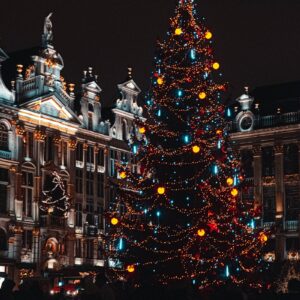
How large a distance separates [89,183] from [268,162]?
11.3 meters

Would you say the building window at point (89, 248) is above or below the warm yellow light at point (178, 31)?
below

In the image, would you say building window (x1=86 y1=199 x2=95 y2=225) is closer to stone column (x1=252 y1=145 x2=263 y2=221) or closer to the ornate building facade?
the ornate building facade

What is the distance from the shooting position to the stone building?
50.5 meters

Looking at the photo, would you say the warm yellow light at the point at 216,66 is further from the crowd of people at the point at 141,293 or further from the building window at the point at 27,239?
the building window at the point at 27,239

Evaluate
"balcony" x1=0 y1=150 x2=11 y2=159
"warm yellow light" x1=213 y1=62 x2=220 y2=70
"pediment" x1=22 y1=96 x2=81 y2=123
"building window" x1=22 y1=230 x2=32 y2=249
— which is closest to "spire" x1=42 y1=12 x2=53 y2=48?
"pediment" x1=22 y1=96 x2=81 y2=123

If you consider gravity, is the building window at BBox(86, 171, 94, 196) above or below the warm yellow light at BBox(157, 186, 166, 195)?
above

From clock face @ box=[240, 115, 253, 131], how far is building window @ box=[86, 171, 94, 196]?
402 inches

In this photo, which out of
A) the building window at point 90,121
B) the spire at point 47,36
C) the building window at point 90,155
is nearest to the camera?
the spire at point 47,36

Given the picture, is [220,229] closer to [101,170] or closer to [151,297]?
[151,297]

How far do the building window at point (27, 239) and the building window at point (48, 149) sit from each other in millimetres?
4490

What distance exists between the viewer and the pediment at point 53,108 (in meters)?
47.4

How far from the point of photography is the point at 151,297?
13266 millimetres

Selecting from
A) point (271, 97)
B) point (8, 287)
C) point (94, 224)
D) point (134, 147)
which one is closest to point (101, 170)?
point (94, 224)

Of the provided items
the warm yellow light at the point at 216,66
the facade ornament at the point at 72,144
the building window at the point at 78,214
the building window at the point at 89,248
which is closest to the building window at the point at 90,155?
the facade ornament at the point at 72,144
